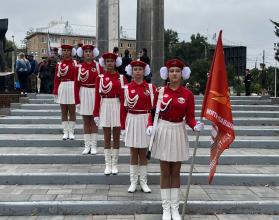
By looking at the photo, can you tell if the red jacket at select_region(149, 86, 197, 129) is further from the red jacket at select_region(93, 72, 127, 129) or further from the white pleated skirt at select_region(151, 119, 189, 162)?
the red jacket at select_region(93, 72, 127, 129)

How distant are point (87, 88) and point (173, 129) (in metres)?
3.30

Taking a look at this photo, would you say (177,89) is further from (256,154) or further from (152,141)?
(256,154)

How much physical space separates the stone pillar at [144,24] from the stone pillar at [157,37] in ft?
0.56

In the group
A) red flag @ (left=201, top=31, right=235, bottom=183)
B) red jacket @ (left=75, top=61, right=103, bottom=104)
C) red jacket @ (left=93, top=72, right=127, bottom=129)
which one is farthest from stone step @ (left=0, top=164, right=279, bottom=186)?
red flag @ (left=201, top=31, right=235, bottom=183)

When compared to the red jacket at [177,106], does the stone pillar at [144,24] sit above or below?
above

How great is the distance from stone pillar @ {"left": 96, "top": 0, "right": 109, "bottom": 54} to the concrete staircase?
7643 mm

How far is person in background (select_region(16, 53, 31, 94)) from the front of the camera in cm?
1725

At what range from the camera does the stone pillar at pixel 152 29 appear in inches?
786

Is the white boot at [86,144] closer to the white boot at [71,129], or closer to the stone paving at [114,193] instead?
the white boot at [71,129]

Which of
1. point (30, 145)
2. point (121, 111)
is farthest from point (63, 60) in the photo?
point (121, 111)

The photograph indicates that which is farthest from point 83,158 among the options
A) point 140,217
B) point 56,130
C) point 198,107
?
point 198,107

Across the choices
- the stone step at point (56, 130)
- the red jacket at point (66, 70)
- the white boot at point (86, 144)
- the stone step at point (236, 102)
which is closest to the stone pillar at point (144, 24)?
the stone step at point (236, 102)

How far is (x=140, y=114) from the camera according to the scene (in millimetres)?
7695

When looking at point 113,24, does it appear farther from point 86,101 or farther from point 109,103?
point 109,103
